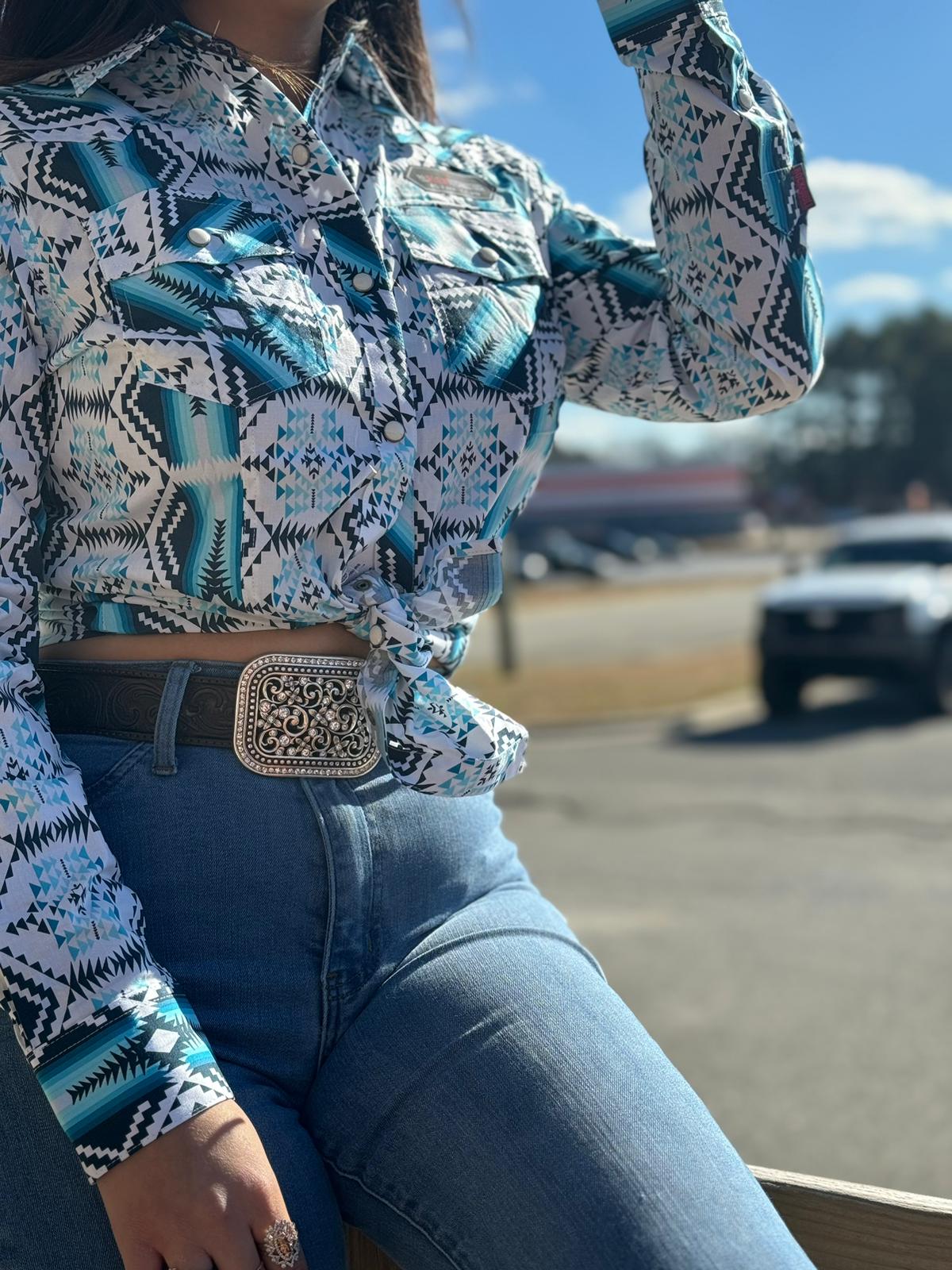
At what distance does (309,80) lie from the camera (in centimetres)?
146

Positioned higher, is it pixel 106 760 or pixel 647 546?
pixel 106 760

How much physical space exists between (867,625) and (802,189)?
10.2 meters

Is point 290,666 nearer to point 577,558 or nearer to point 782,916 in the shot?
point 782,916

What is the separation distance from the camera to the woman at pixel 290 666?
3.53ft

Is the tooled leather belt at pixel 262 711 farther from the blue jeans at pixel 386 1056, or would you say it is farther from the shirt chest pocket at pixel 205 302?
the shirt chest pocket at pixel 205 302

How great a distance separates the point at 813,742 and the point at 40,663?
9.60 metres

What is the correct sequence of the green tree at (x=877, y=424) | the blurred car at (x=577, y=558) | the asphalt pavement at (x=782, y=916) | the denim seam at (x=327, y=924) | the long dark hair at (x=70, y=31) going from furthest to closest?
the green tree at (x=877, y=424) → the blurred car at (x=577, y=558) → the asphalt pavement at (x=782, y=916) → the long dark hair at (x=70, y=31) → the denim seam at (x=327, y=924)

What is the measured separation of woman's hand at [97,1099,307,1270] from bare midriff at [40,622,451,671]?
40 centimetres

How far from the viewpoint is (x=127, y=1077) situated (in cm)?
106

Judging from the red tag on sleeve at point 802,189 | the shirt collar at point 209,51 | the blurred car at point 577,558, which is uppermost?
the shirt collar at point 209,51

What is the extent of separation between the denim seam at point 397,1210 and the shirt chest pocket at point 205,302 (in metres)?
0.67

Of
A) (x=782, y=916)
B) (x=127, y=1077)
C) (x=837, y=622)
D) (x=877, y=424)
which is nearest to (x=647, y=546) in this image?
(x=877, y=424)

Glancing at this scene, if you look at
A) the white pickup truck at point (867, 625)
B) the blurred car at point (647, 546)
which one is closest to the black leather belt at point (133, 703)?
the white pickup truck at point (867, 625)

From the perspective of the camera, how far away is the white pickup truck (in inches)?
438
